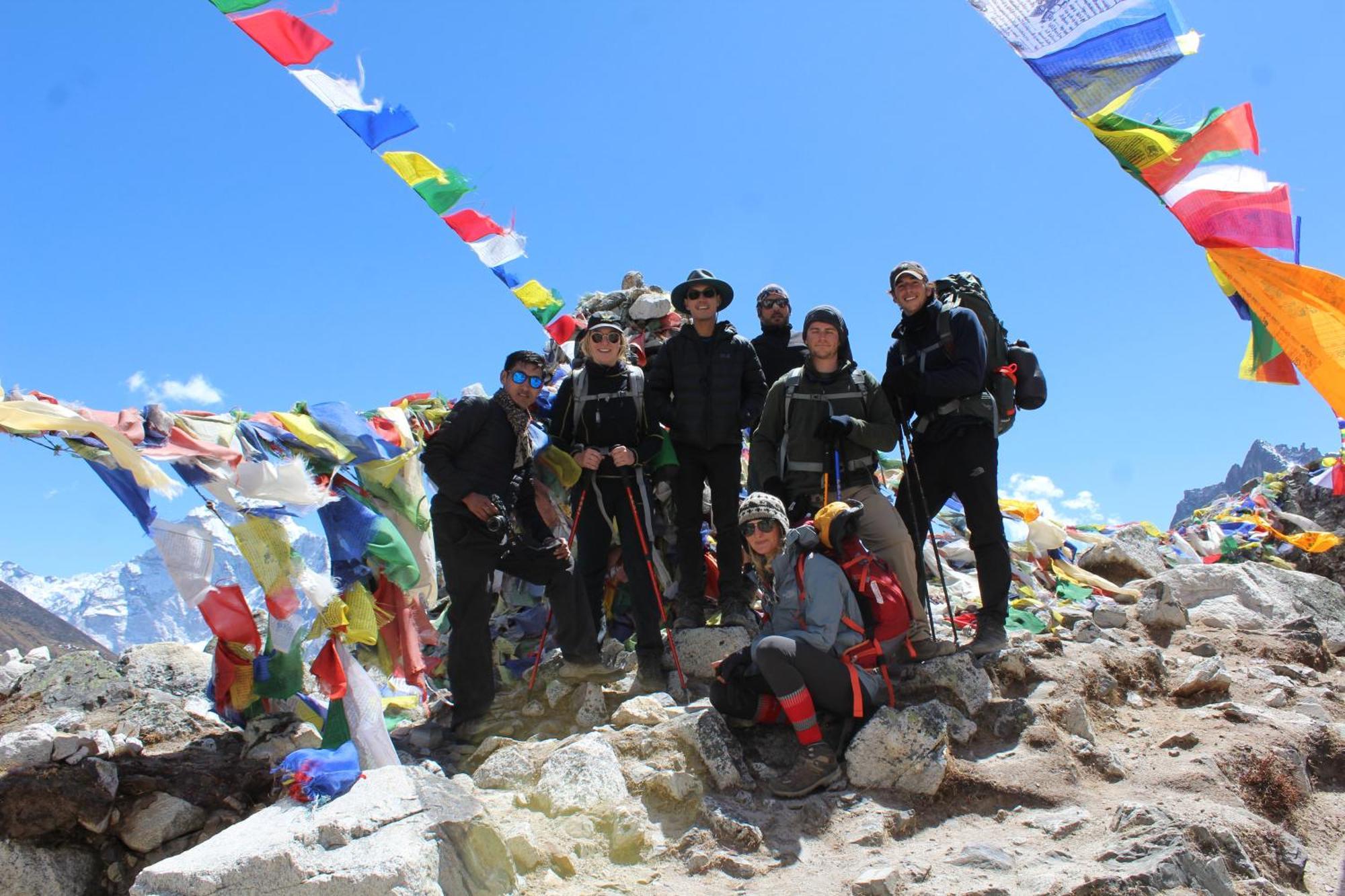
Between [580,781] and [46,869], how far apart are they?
9.39ft

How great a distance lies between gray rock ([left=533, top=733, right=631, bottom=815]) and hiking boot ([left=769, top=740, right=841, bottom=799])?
859mm

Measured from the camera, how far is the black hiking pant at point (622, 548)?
6.40 m

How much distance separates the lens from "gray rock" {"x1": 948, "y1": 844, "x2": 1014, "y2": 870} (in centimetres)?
412

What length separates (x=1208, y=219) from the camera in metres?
4.85

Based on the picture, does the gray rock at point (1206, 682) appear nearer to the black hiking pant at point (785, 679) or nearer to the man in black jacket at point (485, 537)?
the black hiking pant at point (785, 679)

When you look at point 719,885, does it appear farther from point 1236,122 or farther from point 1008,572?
point 1236,122

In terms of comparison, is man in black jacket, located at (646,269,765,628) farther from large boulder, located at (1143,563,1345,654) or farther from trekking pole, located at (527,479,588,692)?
large boulder, located at (1143,563,1345,654)

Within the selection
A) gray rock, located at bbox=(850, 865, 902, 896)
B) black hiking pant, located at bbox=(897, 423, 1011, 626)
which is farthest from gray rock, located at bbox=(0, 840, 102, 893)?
black hiking pant, located at bbox=(897, 423, 1011, 626)

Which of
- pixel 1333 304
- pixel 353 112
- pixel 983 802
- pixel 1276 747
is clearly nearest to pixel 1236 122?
pixel 1333 304

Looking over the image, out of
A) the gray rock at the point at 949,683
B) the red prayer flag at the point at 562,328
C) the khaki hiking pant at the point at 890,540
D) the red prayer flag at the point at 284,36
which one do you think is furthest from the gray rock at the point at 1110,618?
the red prayer flag at the point at 284,36

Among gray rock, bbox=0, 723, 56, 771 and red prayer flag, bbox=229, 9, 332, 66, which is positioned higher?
red prayer flag, bbox=229, 9, 332, 66

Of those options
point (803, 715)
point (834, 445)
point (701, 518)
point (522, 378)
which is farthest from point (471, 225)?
point (803, 715)

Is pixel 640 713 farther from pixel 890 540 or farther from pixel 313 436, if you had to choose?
pixel 313 436

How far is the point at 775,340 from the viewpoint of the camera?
25.2 feet
